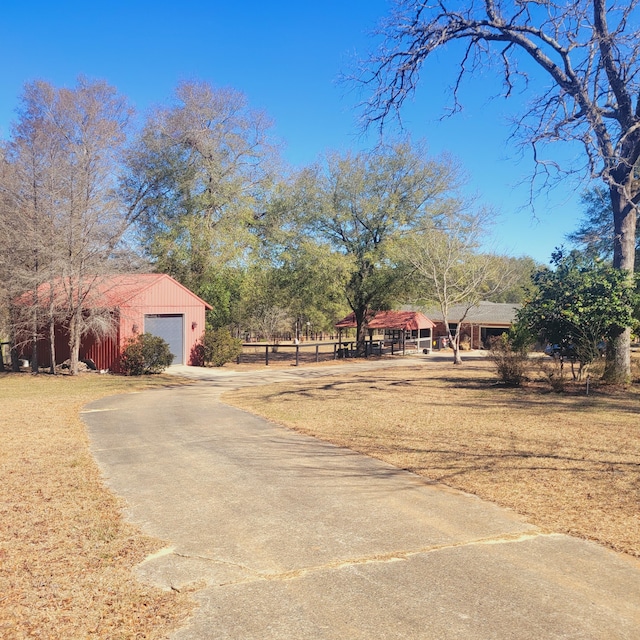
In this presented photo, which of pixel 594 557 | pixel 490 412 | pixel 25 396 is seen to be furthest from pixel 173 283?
pixel 594 557

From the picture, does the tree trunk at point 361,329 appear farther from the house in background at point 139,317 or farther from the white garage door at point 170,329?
the white garage door at point 170,329

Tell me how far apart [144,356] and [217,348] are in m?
4.82

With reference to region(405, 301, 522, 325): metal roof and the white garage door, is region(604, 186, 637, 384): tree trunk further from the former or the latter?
region(405, 301, 522, 325): metal roof

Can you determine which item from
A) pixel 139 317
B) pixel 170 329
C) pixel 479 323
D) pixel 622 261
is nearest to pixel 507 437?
pixel 622 261

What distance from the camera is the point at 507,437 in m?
9.08

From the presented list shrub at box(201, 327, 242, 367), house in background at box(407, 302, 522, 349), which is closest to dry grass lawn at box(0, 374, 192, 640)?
shrub at box(201, 327, 242, 367)

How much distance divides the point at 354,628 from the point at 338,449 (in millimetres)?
5272

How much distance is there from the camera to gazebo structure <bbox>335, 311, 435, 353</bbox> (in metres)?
38.6

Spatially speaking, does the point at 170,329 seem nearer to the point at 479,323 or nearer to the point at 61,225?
the point at 61,225

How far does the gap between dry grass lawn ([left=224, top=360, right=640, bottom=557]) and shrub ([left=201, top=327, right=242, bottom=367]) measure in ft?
32.0

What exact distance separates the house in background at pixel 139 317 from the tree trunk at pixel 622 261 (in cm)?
1704

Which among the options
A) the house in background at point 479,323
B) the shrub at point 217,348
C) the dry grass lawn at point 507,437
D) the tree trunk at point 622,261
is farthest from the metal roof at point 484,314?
the dry grass lawn at point 507,437

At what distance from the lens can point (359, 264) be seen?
31.9 meters

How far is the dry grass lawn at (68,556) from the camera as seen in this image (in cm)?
342
